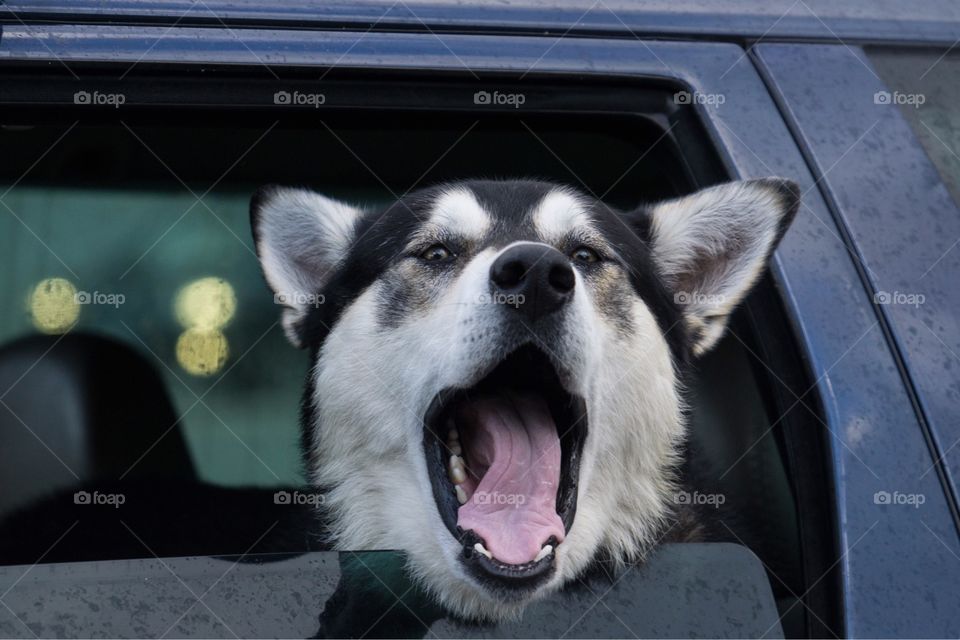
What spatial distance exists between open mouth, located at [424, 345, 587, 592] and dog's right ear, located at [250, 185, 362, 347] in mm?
608

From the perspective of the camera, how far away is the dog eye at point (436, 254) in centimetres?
253

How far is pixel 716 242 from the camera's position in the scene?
8.34 feet

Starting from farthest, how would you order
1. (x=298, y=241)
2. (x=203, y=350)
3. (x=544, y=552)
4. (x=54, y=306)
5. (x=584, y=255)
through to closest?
(x=203, y=350)
(x=54, y=306)
(x=298, y=241)
(x=584, y=255)
(x=544, y=552)

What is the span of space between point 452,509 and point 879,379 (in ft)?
2.78

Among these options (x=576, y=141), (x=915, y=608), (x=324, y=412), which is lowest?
(x=915, y=608)

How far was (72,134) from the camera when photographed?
240 centimetres

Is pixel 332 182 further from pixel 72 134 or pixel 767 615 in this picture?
pixel 767 615

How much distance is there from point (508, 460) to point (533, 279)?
14.0 inches

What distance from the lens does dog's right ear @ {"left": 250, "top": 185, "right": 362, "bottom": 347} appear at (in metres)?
2.54

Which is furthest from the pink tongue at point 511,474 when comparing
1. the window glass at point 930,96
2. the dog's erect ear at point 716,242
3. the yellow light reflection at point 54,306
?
the yellow light reflection at point 54,306

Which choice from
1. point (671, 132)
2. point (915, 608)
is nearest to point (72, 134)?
point (671, 132)

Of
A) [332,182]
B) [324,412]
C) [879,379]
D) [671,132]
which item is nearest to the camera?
[879,379]

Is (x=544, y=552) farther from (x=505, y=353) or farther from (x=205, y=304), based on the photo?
(x=205, y=304)

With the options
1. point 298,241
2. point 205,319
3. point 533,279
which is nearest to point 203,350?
point 205,319
